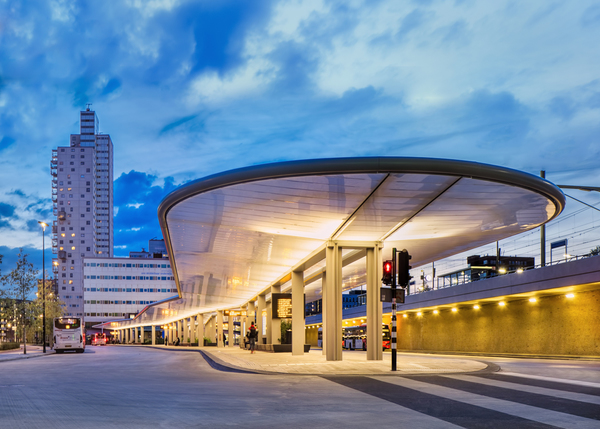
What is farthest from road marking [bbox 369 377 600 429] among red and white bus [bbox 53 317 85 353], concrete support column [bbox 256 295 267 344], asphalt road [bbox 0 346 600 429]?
red and white bus [bbox 53 317 85 353]

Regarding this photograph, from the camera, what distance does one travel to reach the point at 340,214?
18078 millimetres

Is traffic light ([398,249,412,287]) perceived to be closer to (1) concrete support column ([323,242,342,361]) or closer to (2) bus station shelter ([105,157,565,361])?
(2) bus station shelter ([105,157,565,361])

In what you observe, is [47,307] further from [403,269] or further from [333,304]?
[403,269]

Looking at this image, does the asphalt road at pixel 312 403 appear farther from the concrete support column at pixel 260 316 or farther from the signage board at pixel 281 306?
the concrete support column at pixel 260 316

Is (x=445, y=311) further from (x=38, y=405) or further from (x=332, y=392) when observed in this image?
(x=38, y=405)

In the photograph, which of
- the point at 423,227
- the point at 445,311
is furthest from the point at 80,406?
the point at 445,311

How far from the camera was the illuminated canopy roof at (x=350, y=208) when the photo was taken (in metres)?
13.5

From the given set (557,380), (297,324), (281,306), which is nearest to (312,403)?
(557,380)

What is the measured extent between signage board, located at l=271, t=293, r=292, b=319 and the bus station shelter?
2.02 m

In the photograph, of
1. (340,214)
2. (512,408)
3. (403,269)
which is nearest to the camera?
(512,408)

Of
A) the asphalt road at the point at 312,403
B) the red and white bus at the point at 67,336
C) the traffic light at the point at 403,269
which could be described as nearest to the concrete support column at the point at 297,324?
the traffic light at the point at 403,269

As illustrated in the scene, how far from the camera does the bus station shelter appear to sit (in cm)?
1363

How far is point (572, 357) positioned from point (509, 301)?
6639 mm

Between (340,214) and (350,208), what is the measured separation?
3.22ft
